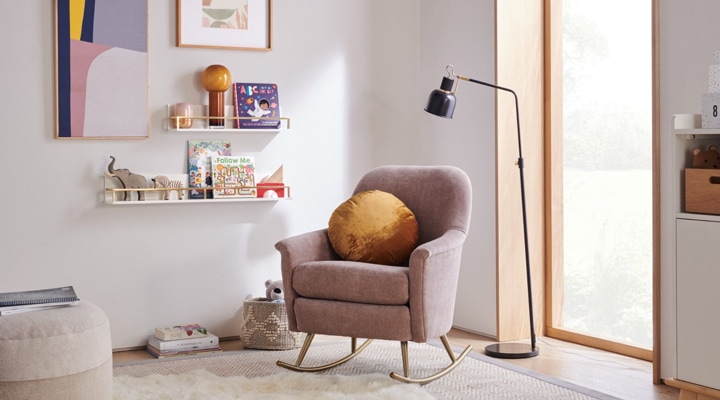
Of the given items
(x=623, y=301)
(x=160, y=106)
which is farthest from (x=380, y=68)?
(x=623, y=301)

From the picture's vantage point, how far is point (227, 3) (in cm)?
426

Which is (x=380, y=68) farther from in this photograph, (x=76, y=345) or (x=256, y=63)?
(x=76, y=345)

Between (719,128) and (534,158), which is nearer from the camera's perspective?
(719,128)

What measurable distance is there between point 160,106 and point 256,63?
56 cm

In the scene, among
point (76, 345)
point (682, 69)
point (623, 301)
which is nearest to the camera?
point (76, 345)

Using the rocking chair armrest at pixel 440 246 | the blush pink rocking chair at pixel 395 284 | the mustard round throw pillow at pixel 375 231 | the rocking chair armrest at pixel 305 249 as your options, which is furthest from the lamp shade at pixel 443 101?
the rocking chair armrest at pixel 305 249

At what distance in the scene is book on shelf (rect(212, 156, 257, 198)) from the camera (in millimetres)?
4191

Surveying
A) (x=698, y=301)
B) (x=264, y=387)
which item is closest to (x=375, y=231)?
(x=264, y=387)

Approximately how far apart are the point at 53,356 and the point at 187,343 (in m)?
1.45

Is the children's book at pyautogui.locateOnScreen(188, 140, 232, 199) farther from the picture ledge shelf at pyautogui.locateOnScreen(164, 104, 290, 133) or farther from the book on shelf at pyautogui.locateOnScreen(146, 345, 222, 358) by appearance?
the book on shelf at pyautogui.locateOnScreen(146, 345, 222, 358)

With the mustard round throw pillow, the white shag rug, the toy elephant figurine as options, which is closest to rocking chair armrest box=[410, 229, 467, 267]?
the mustard round throw pillow

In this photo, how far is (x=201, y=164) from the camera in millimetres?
4207

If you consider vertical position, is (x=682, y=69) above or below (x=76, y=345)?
above

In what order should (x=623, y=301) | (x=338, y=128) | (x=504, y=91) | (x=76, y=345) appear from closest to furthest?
(x=76, y=345) → (x=623, y=301) → (x=504, y=91) → (x=338, y=128)
